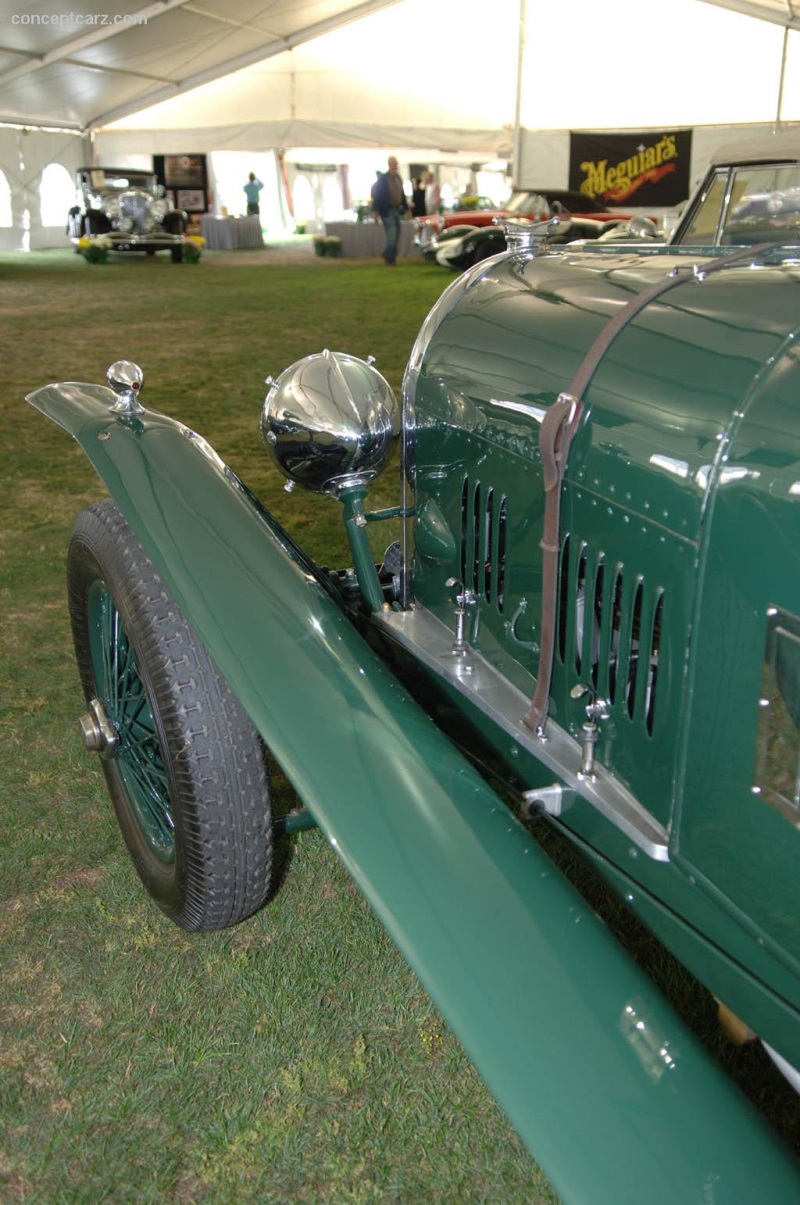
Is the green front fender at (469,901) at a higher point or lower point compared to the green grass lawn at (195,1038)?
higher

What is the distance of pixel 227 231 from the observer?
819 inches

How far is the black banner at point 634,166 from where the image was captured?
17.9 meters

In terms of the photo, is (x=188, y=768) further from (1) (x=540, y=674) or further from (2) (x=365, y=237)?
(2) (x=365, y=237)

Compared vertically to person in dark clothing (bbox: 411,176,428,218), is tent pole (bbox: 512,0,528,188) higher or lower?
higher

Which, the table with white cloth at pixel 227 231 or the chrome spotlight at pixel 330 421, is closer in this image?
the chrome spotlight at pixel 330 421

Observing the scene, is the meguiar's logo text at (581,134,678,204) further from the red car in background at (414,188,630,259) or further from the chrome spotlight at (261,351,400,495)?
the chrome spotlight at (261,351,400,495)

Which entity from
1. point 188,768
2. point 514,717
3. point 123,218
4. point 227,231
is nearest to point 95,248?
point 123,218

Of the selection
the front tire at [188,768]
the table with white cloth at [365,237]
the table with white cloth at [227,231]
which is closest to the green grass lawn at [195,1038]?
the front tire at [188,768]

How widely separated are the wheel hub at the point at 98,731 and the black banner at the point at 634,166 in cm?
1850

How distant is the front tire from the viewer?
64.5 inches

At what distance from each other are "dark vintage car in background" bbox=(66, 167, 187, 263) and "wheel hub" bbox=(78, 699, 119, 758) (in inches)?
669

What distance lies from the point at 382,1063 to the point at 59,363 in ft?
22.2

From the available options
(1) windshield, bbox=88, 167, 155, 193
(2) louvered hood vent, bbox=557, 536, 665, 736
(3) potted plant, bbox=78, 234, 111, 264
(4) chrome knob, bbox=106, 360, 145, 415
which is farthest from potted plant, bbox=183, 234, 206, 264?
(2) louvered hood vent, bbox=557, 536, 665, 736

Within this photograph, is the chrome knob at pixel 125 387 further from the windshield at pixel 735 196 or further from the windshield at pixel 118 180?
the windshield at pixel 118 180
